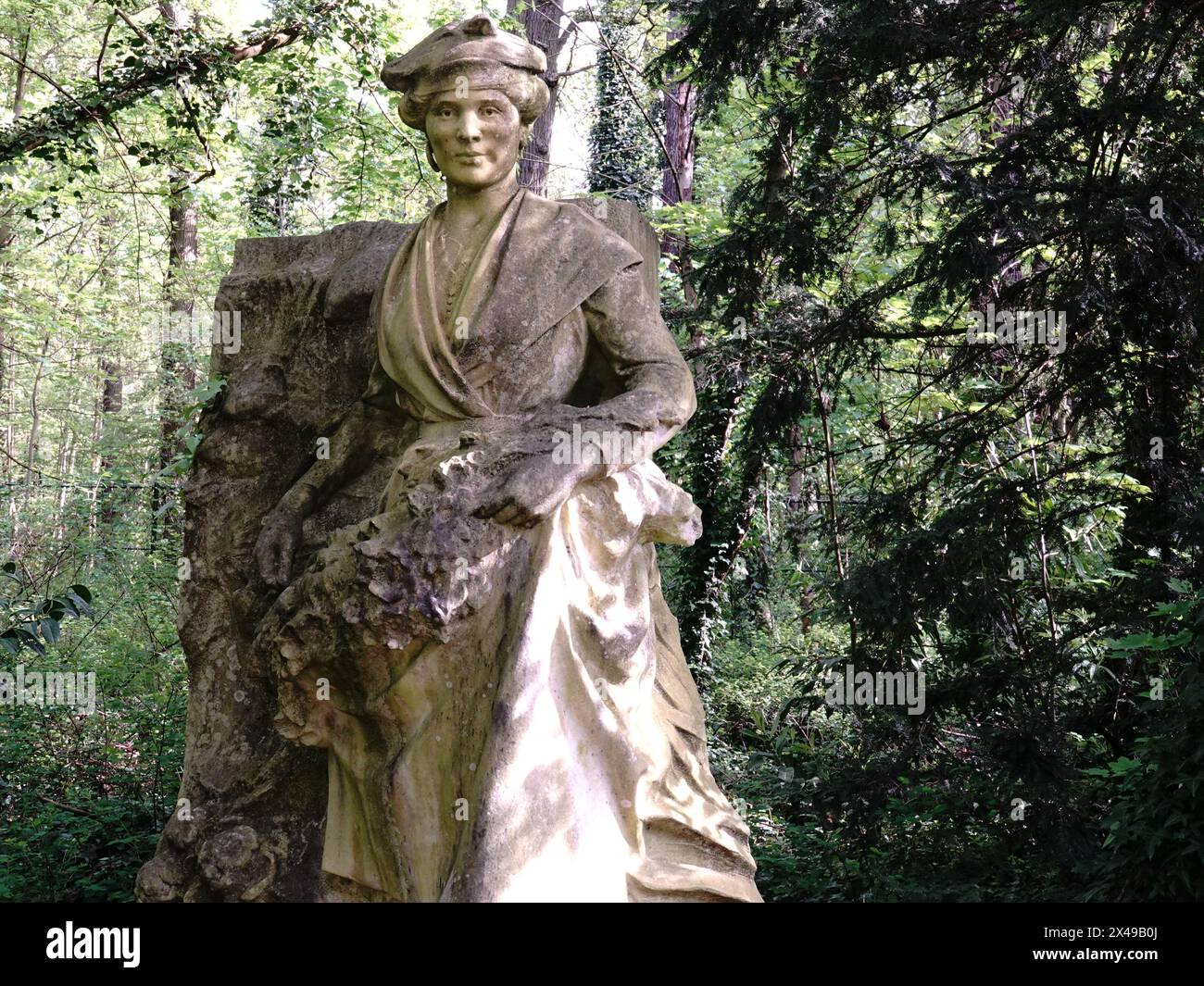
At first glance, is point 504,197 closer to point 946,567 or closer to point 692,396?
point 692,396

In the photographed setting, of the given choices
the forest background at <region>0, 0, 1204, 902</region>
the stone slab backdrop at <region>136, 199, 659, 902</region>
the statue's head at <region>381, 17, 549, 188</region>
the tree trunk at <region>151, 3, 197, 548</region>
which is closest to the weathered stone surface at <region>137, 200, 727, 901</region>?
the stone slab backdrop at <region>136, 199, 659, 902</region>

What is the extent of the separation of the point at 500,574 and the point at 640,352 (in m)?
0.84

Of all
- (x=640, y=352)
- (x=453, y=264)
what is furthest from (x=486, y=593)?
(x=453, y=264)

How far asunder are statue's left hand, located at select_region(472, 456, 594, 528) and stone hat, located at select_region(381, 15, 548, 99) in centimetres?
110

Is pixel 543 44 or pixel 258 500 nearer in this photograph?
pixel 258 500

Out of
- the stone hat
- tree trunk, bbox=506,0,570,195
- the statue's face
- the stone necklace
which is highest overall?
tree trunk, bbox=506,0,570,195

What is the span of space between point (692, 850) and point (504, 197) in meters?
1.88

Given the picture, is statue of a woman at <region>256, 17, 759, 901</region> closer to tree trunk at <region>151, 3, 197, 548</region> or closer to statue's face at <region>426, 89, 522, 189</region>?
statue's face at <region>426, 89, 522, 189</region>

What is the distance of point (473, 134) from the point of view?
349 centimetres

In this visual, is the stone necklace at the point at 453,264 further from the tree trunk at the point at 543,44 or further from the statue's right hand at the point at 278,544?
the tree trunk at the point at 543,44

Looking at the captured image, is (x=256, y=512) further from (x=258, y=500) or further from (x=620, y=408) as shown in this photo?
(x=620, y=408)

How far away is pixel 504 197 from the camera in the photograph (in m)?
3.69

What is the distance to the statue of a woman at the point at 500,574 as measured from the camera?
3021mm

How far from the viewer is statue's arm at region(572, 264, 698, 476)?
3420 millimetres
